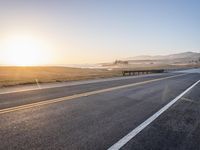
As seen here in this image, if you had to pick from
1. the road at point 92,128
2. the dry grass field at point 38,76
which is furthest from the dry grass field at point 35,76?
the road at point 92,128

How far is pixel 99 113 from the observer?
801 cm

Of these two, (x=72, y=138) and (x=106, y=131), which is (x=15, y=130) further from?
(x=106, y=131)

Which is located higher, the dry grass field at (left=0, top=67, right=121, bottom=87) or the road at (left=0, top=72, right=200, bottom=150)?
the road at (left=0, top=72, right=200, bottom=150)

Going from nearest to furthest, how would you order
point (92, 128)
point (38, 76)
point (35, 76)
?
1. point (92, 128)
2. point (35, 76)
3. point (38, 76)

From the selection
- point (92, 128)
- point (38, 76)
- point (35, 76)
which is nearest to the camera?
point (92, 128)

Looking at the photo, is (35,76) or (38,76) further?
(38,76)

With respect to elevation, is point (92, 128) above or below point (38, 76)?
above

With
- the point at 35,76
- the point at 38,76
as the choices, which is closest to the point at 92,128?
the point at 35,76

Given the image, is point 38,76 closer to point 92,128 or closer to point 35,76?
point 35,76

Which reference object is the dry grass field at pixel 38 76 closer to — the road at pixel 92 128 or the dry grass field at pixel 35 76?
the dry grass field at pixel 35 76

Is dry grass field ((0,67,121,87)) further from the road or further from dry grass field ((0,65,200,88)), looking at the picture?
the road

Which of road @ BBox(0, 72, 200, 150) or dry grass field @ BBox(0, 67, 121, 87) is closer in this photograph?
road @ BBox(0, 72, 200, 150)

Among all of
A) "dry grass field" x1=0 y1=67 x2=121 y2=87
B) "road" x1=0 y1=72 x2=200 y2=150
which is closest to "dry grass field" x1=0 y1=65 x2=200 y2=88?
"dry grass field" x1=0 y1=67 x2=121 y2=87

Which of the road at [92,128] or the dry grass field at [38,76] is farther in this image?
the dry grass field at [38,76]
